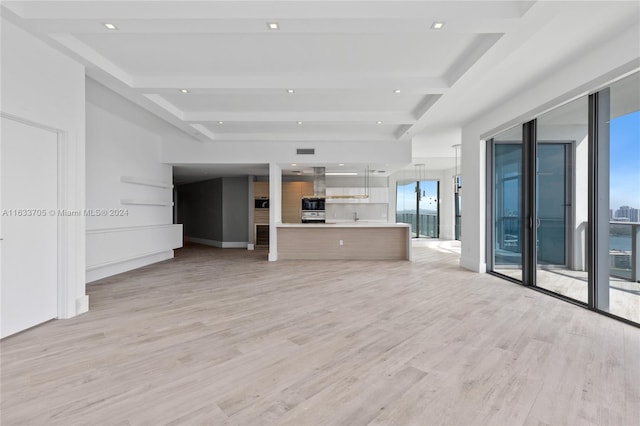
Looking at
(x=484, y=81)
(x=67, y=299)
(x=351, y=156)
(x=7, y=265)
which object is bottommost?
(x=67, y=299)

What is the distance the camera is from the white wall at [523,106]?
2.97 meters

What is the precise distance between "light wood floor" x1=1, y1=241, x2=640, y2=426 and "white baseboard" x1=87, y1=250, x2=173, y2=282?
4.41 feet

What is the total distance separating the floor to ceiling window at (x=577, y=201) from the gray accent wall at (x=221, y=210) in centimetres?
739

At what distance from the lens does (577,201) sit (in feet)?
12.8

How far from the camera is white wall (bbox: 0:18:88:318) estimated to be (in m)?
2.71

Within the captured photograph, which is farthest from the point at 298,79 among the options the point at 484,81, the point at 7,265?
the point at 7,265

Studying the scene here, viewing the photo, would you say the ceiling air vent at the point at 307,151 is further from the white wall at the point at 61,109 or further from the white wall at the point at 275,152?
the white wall at the point at 61,109

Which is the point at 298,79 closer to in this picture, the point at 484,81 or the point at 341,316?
the point at 484,81

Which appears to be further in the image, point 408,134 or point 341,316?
point 408,134

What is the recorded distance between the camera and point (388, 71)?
12.9 ft

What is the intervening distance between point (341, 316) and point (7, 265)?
10.4 ft

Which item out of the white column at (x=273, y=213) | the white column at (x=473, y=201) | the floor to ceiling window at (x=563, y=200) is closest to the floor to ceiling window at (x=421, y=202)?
the white column at (x=473, y=201)

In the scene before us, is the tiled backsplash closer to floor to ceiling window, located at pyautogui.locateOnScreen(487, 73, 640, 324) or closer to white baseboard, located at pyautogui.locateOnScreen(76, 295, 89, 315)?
floor to ceiling window, located at pyautogui.locateOnScreen(487, 73, 640, 324)

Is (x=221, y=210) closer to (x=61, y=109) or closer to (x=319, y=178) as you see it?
(x=319, y=178)
